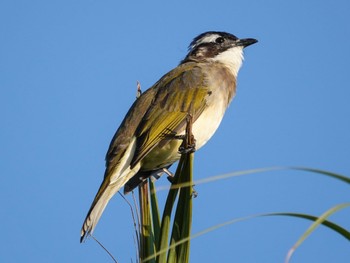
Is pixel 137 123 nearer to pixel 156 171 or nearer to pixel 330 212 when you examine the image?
pixel 156 171

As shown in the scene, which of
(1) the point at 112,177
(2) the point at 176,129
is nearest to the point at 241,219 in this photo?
(1) the point at 112,177

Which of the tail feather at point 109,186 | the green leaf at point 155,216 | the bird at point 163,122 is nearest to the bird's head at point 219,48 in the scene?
the bird at point 163,122

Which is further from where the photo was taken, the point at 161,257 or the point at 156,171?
the point at 156,171

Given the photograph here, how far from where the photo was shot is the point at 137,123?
20.9 feet

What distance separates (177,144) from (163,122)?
30 cm

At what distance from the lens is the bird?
583cm

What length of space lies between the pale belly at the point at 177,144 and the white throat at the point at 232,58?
139 cm

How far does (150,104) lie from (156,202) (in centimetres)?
318

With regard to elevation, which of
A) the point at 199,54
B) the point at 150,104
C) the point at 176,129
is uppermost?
the point at 199,54

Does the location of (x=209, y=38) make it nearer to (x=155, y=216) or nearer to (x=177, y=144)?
(x=177, y=144)

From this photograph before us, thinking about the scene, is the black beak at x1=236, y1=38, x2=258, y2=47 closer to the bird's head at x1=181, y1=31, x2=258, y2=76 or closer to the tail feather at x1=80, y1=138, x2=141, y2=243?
the bird's head at x1=181, y1=31, x2=258, y2=76

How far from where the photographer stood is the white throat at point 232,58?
7766 millimetres

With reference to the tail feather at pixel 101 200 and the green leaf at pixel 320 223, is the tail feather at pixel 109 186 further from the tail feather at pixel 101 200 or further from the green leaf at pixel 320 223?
the green leaf at pixel 320 223

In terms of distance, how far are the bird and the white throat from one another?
0.15 m
